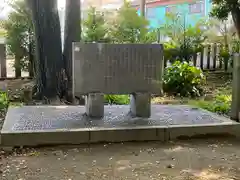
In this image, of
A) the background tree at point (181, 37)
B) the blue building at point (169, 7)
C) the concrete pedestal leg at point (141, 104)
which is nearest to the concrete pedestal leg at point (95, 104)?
the concrete pedestal leg at point (141, 104)

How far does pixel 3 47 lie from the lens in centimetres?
1080

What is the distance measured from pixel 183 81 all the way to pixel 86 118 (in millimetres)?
4441

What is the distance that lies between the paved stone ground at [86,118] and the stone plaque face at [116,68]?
0.42m

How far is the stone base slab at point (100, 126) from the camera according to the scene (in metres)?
4.99

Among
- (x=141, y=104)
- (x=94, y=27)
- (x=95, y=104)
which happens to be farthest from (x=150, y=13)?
(x=95, y=104)

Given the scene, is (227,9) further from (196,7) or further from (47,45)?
(196,7)

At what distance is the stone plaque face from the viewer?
18.1 feet

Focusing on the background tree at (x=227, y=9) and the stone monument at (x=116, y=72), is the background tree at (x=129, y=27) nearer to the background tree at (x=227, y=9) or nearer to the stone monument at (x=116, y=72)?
the background tree at (x=227, y=9)

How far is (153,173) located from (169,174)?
0.17 meters

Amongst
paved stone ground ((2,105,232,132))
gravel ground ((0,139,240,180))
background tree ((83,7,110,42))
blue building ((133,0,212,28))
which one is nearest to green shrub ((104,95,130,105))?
paved stone ground ((2,105,232,132))

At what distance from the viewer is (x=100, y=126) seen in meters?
5.30

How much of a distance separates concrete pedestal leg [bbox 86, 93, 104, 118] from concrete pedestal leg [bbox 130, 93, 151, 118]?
0.49 m

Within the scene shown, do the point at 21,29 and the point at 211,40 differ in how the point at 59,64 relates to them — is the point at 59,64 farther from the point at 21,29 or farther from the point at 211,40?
the point at 211,40

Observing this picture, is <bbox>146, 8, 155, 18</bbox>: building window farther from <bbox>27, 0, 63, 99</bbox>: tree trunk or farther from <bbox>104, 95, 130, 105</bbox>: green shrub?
<bbox>27, 0, 63, 99</bbox>: tree trunk
